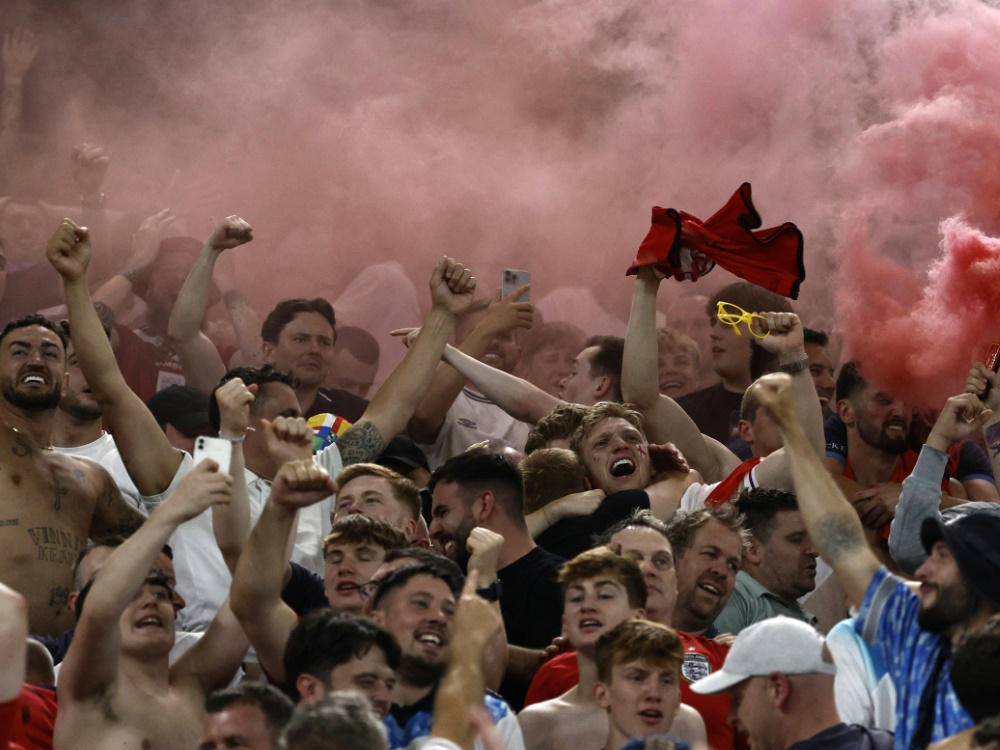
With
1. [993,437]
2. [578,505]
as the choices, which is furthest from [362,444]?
[993,437]

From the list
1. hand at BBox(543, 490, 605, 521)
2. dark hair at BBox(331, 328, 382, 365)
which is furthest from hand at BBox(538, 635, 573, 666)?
dark hair at BBox(331, 328, 382, 365)

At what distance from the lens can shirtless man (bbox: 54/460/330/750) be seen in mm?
4090

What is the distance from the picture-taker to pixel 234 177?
9367 mm

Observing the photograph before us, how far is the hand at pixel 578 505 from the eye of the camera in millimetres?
5812

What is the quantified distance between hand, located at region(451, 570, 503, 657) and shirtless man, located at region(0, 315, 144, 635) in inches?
77.0

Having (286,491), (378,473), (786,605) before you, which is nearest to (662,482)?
(786,605)

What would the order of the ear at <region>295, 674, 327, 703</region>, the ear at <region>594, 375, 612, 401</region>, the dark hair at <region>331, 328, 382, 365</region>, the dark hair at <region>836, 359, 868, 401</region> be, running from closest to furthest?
the ear at <region>295, 674, 327, 703</region>, the dark hair at <region>836, 359, 868, 401</region>, the ear at <region>594, 375, 612, 401</region>, the dark hair at <region>331, 328, 382, 365</region>

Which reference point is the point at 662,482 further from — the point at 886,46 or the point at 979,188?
the point at 886,46

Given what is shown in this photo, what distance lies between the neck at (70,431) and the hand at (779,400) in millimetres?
3345

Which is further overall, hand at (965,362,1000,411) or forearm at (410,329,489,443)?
forearm at (410,329,489,443)

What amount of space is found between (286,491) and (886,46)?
653 cm

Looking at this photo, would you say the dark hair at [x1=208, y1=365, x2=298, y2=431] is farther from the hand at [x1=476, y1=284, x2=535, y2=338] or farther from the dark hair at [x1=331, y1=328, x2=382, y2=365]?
the dark hair at [x1=331, y1=328, x2=382, y2=365]

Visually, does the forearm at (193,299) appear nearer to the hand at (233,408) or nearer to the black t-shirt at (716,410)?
the hand at (233,408)

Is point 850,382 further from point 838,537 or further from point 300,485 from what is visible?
point 300,485
